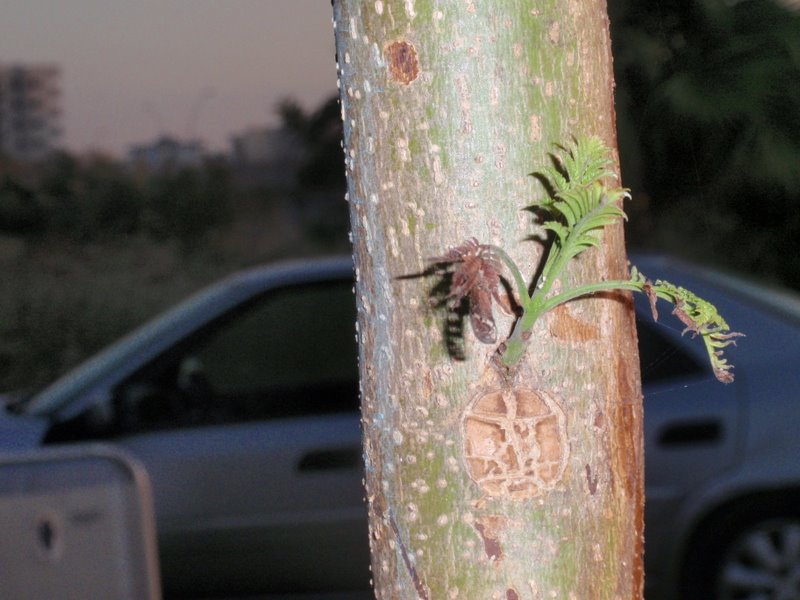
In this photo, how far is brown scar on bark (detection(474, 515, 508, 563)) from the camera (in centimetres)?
103

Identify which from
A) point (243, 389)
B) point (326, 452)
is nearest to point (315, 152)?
point (243, 389)

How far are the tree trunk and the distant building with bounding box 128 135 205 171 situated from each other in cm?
1005

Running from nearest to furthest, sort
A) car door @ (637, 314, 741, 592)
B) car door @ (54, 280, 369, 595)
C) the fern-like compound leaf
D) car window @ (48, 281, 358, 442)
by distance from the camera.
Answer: the fern-like compound leaf < car door @ (637, 314, 741, 592) < car door @ (54, 280, 369, 595) < car window @ (48, 281, 358, 442)

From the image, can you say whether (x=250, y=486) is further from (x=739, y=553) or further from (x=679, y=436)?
(x=739, y=553)

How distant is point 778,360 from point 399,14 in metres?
3.20

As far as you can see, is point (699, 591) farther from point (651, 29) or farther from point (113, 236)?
point (113, 236)

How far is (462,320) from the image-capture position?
1.01 meters

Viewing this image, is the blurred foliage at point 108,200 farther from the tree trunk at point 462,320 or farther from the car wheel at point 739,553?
the tree trunk at point 462,320

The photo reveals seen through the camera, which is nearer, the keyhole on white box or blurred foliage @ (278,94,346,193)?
the keyhole on white box

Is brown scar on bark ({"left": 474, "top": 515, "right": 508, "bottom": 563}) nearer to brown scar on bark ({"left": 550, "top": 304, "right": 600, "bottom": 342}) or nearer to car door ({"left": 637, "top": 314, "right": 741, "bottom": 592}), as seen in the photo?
brown scar on bark ({"left": 550, "top": 304, "right": 600, "bottom": 342})

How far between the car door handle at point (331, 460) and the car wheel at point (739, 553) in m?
1.21

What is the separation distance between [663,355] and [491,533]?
2920mm

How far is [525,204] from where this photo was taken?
1.00 metres

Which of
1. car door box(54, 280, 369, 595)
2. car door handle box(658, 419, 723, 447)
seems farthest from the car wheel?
car door box(54, 280, 369, 595)
